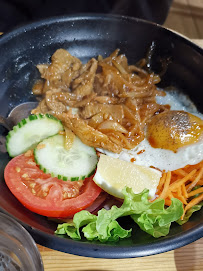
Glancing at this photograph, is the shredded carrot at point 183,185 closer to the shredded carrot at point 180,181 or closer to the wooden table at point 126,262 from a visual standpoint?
the shredded carrot at point 180,181

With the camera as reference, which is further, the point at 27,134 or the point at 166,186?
the point at 27,134

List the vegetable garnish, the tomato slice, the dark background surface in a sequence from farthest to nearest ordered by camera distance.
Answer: the dark background surface < the tomato slice < the vegetable garnish

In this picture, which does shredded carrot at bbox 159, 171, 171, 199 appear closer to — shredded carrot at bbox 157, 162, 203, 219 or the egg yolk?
shredded carrot at bbox 157, 162, 203, 219

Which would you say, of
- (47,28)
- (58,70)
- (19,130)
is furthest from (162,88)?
(19,130)

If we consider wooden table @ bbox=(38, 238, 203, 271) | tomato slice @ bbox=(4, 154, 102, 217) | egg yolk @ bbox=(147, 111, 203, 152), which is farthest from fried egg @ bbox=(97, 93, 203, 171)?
wooden table @ bbox=(38, 238, 203, 271)

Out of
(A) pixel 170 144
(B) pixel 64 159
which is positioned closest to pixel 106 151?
(B) pixel 64 159

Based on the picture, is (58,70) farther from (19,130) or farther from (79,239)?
(79,239)

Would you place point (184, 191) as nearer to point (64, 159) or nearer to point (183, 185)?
point (183, 185)
